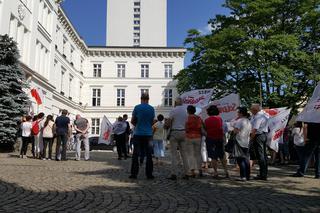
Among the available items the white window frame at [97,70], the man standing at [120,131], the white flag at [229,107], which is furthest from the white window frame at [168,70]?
the white flag at [229,107]

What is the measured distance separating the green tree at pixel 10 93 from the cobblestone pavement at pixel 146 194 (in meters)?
10.5

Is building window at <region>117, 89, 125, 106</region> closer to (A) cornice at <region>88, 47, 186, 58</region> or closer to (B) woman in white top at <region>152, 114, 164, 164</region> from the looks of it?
(A) cornice at <region>88, 47, 186, 58</region>

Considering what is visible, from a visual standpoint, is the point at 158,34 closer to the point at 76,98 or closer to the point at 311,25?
the point at 76,98

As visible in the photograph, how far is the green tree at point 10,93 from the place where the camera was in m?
18.7

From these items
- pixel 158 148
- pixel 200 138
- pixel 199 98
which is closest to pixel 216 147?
pixel 200 138

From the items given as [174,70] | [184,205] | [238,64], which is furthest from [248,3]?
[174,70]

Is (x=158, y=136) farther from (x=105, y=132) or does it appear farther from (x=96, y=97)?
(x=96, y=97)

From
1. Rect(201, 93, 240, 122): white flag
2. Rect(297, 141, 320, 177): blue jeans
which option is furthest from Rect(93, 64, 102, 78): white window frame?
A: Rect(297, 141, 320, 177): blue jeans

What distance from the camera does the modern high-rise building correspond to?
83.0m

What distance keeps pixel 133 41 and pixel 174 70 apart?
33.1 meters

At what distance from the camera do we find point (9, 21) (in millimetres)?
23891

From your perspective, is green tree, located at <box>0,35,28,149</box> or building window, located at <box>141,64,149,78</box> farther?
building window, located at <box>141,64,149,78</box>

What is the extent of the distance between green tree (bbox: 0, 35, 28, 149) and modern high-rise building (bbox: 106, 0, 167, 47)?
62535mm

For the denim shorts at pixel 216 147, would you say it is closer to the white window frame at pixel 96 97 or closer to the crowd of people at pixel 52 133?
the crowd of people at pixel 52 133
